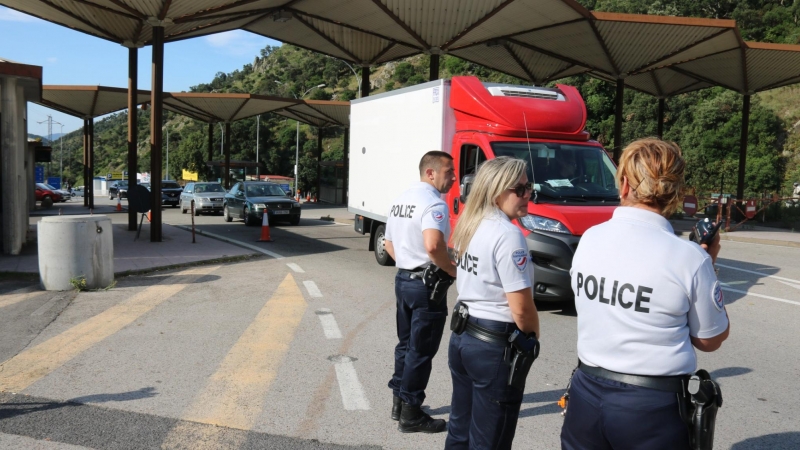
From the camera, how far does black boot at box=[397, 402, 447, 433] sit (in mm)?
4703

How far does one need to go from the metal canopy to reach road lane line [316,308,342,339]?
87.2 ft

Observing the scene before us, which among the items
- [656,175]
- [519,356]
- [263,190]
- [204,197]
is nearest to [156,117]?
[263,190]

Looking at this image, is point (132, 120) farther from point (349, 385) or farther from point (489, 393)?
point (489, 393)

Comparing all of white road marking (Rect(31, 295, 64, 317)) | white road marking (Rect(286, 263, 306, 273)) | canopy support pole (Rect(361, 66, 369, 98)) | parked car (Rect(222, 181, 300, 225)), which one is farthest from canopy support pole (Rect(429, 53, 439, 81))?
white road marking (Rect(31, 295, 64, 317))

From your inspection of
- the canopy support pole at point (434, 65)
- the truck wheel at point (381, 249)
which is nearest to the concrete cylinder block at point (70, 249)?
the truck wheel at point (381, 249)

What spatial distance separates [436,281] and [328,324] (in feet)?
12.9

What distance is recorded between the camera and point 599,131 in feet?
171

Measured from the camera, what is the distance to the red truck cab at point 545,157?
27.9 ft

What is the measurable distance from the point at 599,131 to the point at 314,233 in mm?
36475

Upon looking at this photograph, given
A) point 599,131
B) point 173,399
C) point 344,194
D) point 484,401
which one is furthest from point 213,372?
point 599,131

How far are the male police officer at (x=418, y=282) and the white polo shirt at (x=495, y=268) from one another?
3.52ft

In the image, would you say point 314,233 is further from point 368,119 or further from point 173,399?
point 173,399

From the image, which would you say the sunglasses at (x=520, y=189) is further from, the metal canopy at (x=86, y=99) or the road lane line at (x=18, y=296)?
the metal canopy at (x=86, y=99)

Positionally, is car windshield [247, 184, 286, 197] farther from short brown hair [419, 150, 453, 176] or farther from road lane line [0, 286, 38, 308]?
short brown hair [419, 150, 453, 176]
